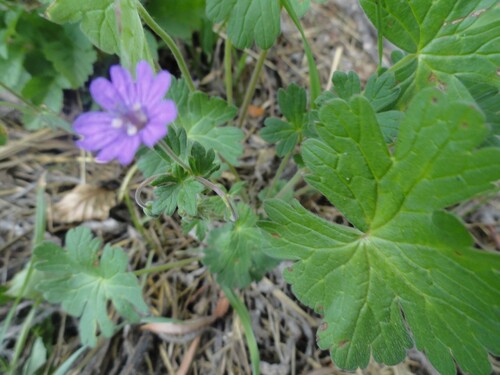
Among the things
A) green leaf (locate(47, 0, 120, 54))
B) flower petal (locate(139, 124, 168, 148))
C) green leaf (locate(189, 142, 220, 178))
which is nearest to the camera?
flower petal (locate(139, 124, 168, 148))

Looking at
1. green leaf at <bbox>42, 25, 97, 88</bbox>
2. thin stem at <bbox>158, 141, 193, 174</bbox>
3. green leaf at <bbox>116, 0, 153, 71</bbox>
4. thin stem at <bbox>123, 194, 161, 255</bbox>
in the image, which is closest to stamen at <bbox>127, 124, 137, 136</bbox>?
thin stem at <bbox>158, 141, 193, 174</bbox>

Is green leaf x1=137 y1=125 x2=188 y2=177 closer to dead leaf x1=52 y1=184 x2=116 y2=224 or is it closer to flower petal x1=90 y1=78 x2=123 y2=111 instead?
flower petal x1=90 y1=78 x2=123 y2=111

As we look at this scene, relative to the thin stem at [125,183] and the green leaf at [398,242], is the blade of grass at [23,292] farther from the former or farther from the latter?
the green leaf at [398,242]

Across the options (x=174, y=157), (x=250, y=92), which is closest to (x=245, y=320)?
(x=174, y=157)

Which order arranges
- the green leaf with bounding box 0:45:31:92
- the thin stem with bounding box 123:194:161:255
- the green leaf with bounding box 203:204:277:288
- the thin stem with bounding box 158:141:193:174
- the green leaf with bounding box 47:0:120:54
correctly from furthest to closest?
the green leaf with bounding box 0:45:31:92 → the thin stem with bounding box 123:194:161:255 → the green leaf with bounding box 203:204:277:288 → the green leaf with bounding box 47:0:120:54 → the thin stem with bounding box 158:141:193:174

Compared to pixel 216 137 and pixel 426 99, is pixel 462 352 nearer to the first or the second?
pixel 426 99

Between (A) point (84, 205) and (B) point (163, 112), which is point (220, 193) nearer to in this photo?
(B) point (163, 112)
